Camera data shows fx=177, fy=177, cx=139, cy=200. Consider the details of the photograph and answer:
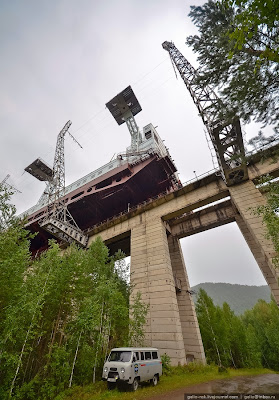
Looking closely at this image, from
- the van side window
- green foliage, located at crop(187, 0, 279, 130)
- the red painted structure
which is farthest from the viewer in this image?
the red painted structure

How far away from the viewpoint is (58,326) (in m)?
9.41

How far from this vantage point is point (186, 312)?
615 inches

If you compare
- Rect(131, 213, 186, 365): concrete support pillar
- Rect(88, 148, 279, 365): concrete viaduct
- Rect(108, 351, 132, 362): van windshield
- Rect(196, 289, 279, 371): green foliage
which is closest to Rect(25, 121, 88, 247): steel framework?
Rect(88, 148, 279, 365): concrete viaduct

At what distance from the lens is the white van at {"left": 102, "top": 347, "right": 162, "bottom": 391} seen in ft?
25.9

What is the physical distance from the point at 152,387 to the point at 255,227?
10.8 meters

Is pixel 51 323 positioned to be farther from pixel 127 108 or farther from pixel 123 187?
pixel 127 108

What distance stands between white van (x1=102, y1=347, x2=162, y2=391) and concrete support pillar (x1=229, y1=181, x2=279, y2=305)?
8.40 m

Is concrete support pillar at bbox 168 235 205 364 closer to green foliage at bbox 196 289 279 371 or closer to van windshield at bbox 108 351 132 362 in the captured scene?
green foliage at bbox 196 289 279 371

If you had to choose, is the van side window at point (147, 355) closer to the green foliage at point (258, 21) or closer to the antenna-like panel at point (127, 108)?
the green foliage at point (258, 21)

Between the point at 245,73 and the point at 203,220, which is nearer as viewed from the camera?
the point at 245,73

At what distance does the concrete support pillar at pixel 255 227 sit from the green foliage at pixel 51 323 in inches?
351

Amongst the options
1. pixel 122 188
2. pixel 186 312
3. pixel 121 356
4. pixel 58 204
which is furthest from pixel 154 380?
pixel 58 204

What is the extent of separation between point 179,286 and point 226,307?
17.5 meters

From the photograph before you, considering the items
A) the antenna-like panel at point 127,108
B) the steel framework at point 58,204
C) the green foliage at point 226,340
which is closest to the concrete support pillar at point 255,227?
the green foliage at point 226,340
